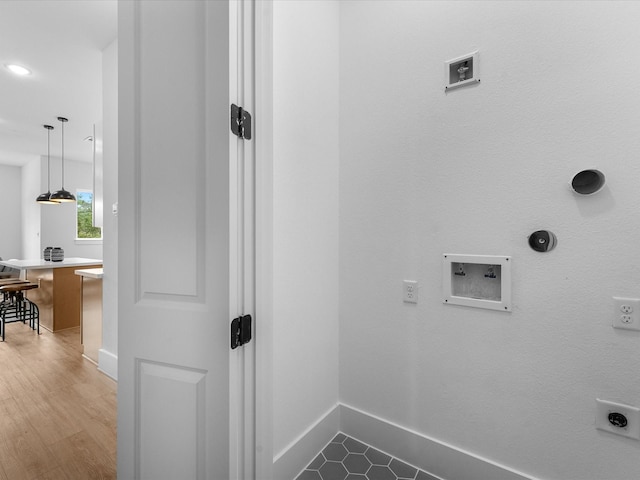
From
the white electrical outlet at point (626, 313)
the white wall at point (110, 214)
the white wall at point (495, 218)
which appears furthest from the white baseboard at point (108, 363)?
the white electrical outlet at point (626, 313)

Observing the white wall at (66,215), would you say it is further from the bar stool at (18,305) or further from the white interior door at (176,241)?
the white interior door at (176,241)

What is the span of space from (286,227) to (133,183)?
0.62 meters

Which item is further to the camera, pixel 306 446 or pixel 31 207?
pixel 31 207

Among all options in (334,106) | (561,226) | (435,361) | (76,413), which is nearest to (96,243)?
(76,413)

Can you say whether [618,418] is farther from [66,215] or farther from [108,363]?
[66,215]

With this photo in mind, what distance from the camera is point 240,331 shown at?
97cm

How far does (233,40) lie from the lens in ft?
3.10

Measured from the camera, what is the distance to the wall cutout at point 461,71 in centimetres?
139

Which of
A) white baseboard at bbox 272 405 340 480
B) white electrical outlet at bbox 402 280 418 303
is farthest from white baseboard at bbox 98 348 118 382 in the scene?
white electrical outlet at bbox 402 280 418 303

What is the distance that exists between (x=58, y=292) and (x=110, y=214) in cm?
215

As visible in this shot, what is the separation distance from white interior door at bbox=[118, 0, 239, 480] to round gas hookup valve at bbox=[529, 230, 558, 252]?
3.77ft

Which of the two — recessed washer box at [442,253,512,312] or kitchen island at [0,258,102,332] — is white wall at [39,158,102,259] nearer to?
kitchen island at [0,258,102,332]

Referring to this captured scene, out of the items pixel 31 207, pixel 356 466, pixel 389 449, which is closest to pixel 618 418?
pixel 389 449

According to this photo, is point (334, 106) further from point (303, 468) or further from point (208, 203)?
point (303, 468)
